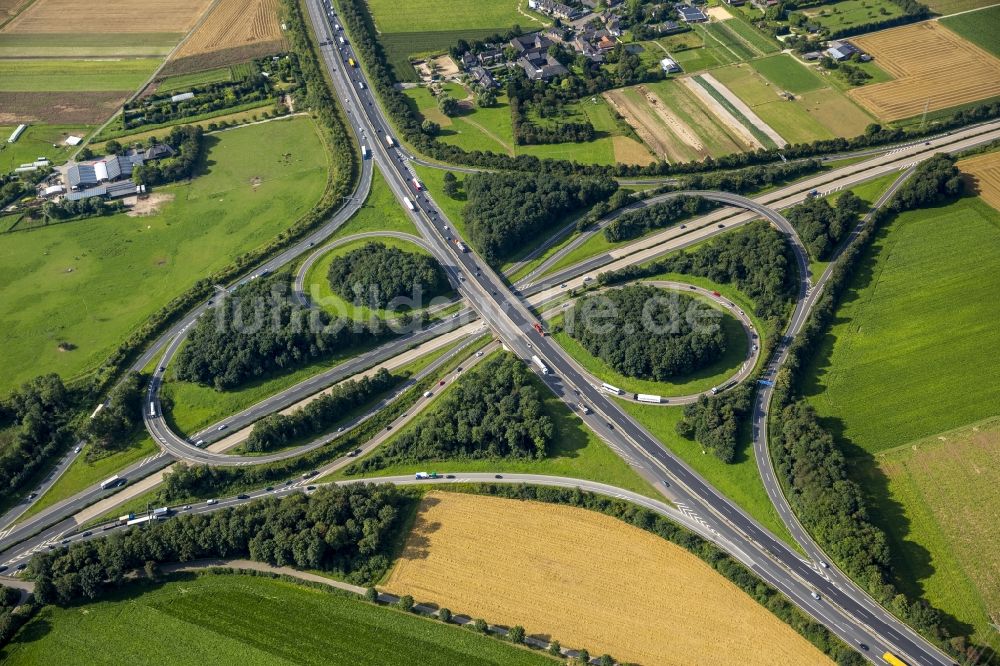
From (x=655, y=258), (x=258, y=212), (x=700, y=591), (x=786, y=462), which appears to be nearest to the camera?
(x=700, y=591)

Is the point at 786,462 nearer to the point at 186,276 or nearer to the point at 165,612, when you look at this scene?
the point at 165,612

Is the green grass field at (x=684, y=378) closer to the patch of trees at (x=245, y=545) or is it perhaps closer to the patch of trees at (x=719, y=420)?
the patch of trees at (x=719, y=420)

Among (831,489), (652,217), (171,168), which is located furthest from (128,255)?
(831,489)

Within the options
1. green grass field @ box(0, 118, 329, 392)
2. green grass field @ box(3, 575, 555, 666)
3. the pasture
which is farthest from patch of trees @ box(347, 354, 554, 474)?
green grass field @ box(0, 118, 329, 392)

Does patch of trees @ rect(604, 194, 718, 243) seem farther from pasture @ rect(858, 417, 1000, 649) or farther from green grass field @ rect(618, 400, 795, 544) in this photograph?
pasture @ rect(858, 417, 1000, 649)

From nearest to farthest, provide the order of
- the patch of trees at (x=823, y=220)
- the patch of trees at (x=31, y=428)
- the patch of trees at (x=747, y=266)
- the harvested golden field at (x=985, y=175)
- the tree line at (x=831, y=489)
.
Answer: the tree line at (x=831, y=489) < the patch of trees at (x=31, y=428) < the patch of trees at (x=747, y=266) < the patch of trees at (x=823, y=220) < the harvested golden field at (x=985, y=175)

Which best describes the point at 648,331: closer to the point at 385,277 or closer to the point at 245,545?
the point at 385,277

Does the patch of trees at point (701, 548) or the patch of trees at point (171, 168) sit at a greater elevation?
the patch of trees at point (171, 168)

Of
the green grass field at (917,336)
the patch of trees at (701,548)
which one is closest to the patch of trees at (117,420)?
the patch of trees at (701,548)

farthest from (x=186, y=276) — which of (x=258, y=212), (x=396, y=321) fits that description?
(x=396, y=321)
